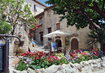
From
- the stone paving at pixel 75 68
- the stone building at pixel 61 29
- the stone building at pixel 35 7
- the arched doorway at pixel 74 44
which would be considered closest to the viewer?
the stone paving at pixel 75 68

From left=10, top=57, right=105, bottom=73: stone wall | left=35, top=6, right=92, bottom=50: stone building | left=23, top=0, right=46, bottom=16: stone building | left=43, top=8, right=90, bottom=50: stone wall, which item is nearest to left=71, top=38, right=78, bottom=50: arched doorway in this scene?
left=35, top=6, right=92, bottom=50: stone building

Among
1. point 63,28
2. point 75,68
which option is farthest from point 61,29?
point 75,68

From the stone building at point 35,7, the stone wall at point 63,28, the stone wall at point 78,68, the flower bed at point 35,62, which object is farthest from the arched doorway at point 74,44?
the stone building at point 35,7

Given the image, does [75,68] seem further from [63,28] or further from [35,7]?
[35,7]

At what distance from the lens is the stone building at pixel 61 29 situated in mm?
11820

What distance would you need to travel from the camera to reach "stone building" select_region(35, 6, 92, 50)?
11820 millimetres

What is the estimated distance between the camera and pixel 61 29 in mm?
13711

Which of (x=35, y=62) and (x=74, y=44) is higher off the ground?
(x=74, y=44)

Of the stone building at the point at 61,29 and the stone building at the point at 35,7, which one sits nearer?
the stone building at the point at 61,29

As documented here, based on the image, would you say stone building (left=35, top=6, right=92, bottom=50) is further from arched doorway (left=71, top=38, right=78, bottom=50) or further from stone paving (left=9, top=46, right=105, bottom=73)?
stone paving (left=9, top=46, right=105, bottom=73)

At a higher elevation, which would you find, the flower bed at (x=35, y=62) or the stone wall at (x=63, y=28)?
the stone wall at (x=63, y=28)

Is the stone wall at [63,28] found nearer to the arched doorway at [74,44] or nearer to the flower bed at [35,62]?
the arched doorway at [74,44]

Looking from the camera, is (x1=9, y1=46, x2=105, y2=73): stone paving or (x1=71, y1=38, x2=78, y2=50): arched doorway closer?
(x1=9, y1=46, x2=105, y2=73): stone paving

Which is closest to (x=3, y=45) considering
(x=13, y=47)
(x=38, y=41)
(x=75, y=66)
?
(x=75, y=66)
